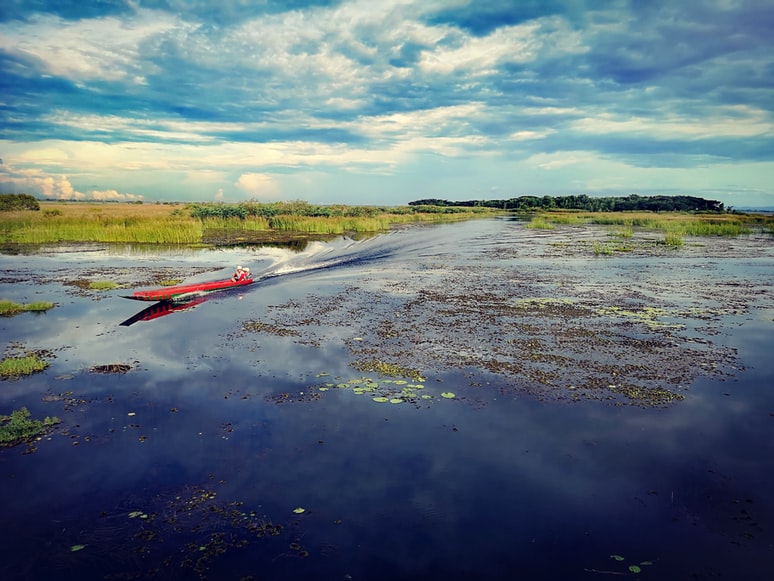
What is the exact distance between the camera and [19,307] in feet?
59.1

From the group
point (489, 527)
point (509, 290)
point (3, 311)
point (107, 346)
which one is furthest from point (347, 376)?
point (3, 311)

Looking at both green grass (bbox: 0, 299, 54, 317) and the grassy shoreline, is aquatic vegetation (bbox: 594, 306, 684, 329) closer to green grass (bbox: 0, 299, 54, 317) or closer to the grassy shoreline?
green grass (bbox: 0, 299, 54, 317)

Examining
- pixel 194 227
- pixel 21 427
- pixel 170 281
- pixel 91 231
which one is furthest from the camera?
pixel 194 227

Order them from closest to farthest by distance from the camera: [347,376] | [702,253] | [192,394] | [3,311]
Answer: [192,394] < [347,376] < [3,311] < [702,253]

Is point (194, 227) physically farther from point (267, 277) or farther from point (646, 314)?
point (646, 314)

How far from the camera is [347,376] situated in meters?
11.8

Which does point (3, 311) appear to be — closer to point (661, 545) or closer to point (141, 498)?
point (141, 498)

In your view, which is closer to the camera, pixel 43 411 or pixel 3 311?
pixel 43 411

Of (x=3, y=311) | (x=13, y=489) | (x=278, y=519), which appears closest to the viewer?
(x=278, y=519)

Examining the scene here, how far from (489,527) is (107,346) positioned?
11.9 meters

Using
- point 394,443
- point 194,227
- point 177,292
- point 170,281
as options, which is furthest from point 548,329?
point 194,227

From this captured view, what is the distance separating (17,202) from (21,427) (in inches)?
2820

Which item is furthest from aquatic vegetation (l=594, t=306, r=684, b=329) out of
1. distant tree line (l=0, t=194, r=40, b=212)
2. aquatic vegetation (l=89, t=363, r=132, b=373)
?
distant tree line (l=0, t=194, r=40, b=212)

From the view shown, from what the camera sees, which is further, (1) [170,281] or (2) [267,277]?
(2) [267,277]
